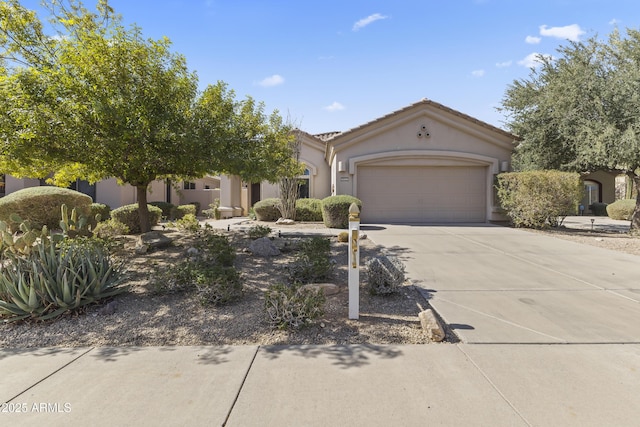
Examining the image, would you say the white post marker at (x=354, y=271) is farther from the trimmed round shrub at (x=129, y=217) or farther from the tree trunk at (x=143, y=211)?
the trimmed round shrub at (x=129, y=217)

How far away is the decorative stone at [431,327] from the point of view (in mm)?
3961

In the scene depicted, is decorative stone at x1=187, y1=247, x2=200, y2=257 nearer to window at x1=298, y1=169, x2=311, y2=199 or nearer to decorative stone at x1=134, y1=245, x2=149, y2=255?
decorative stone at x1=134, y1=245, x2=149, y2=255

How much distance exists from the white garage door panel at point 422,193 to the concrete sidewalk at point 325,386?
12.0 m

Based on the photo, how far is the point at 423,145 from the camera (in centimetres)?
1533

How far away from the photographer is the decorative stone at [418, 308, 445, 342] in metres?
3.96

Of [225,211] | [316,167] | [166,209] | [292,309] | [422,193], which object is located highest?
[316,167]

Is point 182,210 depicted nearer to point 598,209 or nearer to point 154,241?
point 154,241

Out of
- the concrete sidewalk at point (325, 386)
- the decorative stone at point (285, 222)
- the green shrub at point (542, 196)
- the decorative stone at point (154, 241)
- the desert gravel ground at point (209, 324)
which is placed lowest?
the concrete sidewalk at point (325, 386)

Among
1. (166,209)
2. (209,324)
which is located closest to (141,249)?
(209,324)

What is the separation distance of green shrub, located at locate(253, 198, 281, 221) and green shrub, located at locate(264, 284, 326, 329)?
12254mm

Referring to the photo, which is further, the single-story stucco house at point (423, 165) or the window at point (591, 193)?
the window at point (591, 193)

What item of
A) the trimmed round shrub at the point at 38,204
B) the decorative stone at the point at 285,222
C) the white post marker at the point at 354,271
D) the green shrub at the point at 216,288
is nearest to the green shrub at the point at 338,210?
the decorative stone at the point at 285,222

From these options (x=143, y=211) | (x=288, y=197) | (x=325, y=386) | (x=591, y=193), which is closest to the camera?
(x=325, y=386)

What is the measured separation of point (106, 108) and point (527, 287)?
796 cm
